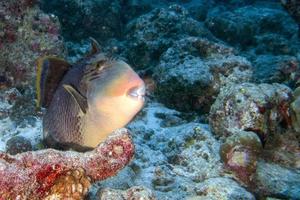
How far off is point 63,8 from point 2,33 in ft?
13.4

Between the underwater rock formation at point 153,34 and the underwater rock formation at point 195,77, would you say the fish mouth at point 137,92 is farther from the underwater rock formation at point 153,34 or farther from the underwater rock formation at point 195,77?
the underwater rock formation at point 153,34

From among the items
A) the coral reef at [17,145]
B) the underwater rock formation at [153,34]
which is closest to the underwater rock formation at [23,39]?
the coral reef at [17,145]

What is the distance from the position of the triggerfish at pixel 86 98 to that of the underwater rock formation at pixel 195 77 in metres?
3.01

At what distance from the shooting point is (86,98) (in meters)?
2.23

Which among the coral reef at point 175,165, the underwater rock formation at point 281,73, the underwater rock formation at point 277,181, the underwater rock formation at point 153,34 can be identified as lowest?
the underwater rock formation at point 277,181

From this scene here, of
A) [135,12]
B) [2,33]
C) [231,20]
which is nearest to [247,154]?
[2,33]

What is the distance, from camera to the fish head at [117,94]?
6.47 feet

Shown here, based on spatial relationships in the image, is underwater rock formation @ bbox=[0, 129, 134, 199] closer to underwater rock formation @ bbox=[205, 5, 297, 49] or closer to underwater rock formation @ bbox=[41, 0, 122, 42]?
underwater rock formation @ bbox=[41, 0, 122, 42]

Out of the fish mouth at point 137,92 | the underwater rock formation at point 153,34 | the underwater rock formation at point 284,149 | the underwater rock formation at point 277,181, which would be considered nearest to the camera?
the fish mouth at point 137,92

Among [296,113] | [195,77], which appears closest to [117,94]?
[296,113]

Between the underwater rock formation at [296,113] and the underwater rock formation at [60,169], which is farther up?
the underwater rock formation at [60,169]

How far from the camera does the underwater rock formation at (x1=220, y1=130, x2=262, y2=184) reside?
11.4 feet

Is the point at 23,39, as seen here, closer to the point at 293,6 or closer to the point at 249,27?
the point at 293,6

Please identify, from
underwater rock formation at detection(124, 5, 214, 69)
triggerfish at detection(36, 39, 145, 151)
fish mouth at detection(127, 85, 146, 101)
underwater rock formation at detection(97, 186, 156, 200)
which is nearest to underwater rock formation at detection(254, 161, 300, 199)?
underwater rock formation at detection(97, 186, 156, 200)
